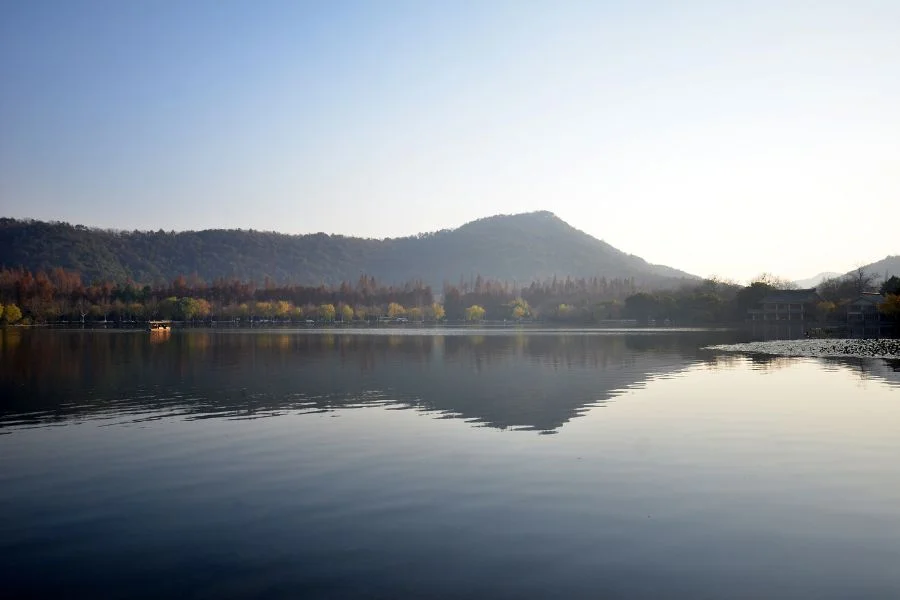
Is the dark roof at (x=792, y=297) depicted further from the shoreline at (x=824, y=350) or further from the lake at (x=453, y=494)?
the lake at (x=453, y=494)

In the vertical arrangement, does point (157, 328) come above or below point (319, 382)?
above

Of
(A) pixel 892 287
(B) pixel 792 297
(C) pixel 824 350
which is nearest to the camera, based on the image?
(C) pixel 824 350

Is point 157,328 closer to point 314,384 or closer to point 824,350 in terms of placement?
point 314,384

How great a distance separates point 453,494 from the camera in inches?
611

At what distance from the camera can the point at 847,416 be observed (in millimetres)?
26047

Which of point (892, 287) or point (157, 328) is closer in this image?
point (892, 287)

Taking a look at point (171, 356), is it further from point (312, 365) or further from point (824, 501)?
point (824, 501)

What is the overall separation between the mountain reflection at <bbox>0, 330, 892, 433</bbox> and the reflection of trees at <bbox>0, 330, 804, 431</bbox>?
6 cm

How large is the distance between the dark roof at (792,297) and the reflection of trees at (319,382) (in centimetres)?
11127

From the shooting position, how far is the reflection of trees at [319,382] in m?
29.2

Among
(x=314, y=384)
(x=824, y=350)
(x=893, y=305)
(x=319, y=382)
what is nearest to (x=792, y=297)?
(x=893, y=305)

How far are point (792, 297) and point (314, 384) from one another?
15241 cm

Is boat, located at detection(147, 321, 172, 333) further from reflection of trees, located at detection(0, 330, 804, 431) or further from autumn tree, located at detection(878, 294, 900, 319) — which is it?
autumn tree, located at detection(878, 294, 900, 319)

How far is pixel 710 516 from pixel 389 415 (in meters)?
15.5
